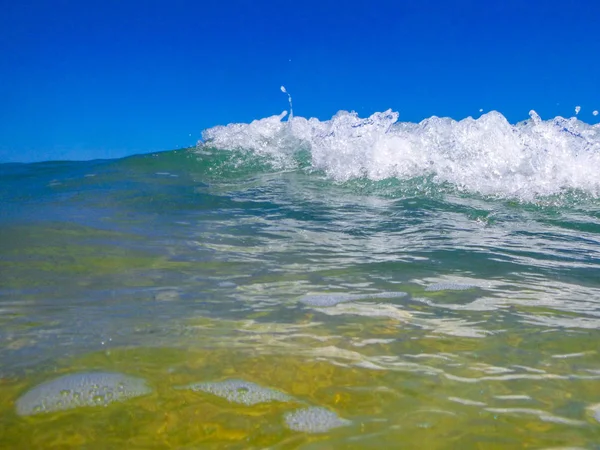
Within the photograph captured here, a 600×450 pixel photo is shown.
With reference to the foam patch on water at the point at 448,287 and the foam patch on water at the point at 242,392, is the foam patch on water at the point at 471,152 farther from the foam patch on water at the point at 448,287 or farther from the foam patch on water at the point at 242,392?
the foam patch on water at the point at 242,392

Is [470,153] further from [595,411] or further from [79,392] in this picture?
[79,392]

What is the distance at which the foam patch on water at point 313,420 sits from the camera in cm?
125

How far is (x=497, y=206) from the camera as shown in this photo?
585cm

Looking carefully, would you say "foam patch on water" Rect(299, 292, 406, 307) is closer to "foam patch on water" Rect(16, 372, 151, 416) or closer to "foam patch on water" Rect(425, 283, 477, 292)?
"foam patch on water" Rect(425, 283, 477, 292)

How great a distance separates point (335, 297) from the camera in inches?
93.0

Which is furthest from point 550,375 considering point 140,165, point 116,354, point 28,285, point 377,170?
point 140,165

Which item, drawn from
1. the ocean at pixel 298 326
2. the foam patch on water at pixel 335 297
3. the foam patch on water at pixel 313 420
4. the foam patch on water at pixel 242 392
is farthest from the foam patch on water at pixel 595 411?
the foam patch on water at pixel 335 297

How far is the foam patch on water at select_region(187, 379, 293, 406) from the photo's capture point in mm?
1394

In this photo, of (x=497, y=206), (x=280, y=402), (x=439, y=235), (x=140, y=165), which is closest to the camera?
(x=280, y=402)

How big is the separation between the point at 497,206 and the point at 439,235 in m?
2.04

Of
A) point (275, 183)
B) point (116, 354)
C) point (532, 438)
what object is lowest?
point (532, 438)

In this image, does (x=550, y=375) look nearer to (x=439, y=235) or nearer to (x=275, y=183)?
(x=439, y=235)

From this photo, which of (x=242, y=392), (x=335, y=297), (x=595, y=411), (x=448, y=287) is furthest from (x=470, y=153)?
(x=242, y=392)

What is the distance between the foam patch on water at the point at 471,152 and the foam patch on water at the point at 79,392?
571cm
